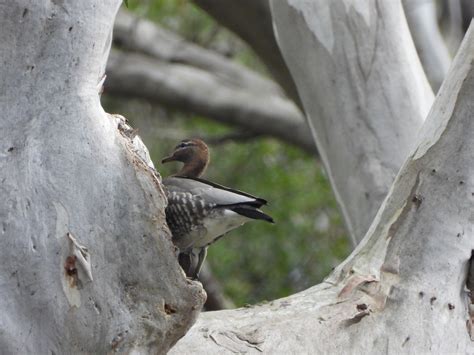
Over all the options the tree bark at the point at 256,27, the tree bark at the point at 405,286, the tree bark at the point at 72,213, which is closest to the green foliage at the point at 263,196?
the tree bark at the point at 256,27

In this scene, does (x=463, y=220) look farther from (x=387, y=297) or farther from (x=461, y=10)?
(x=461, y=10)

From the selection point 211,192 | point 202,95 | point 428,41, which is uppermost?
point 428,41

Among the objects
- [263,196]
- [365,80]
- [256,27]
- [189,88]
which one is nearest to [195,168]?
[365,80]

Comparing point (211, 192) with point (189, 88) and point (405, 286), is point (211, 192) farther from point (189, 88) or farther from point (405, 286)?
point (189, 88)

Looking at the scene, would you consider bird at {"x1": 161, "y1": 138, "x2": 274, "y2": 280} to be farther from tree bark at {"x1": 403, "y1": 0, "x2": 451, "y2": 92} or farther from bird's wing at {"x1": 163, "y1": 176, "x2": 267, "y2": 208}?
tree bark at {"x1": 403, "y1": 0, "x2": 451, "y2": 92}

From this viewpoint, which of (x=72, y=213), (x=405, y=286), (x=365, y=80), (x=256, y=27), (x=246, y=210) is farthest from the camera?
(x=256, y=27)

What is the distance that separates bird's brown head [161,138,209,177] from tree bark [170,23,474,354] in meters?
1.20

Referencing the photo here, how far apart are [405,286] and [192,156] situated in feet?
4.86

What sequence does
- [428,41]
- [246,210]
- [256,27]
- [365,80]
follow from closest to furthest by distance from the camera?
[246,210], [365,80], [256,27], [428,41]

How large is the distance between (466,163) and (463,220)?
158mm

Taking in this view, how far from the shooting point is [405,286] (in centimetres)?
302

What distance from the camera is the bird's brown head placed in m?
4.28

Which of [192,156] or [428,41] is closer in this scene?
[192,156]

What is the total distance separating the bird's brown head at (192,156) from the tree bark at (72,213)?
1.62 meters
